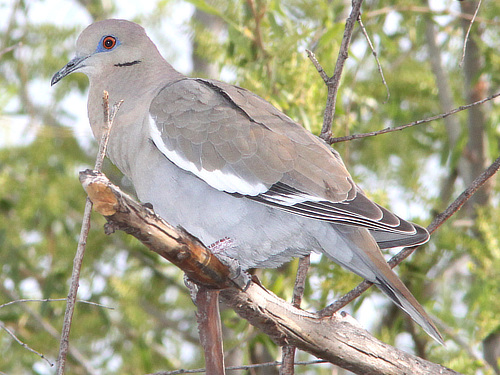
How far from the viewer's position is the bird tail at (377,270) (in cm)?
211

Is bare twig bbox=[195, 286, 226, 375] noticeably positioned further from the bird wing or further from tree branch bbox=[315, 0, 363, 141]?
tree branch bbox=[315, 0, 363, 141]

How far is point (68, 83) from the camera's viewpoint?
4.48 m

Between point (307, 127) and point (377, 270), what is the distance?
0.94 meters

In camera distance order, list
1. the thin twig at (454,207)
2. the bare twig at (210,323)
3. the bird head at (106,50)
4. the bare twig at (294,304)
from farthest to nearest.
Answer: the bird head at (106,50), the bare twig at (294,304), the thin twig at (454,207), the bare twig at (210,323)

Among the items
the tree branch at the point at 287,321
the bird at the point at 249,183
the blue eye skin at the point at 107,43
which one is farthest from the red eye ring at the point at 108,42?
the tree branch at the point at 287,321

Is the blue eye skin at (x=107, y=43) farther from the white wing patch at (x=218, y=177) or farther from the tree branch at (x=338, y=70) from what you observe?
the tree branch at (x=338, y=70)

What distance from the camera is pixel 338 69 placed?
2275mm

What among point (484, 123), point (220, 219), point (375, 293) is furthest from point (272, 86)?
point (375, 293)

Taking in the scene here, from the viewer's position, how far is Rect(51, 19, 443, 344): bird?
226 centimetres

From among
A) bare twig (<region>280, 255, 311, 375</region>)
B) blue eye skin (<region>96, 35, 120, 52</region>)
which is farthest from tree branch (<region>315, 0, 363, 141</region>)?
blue eye skin (<region>96, 35, 120, 52</region>)

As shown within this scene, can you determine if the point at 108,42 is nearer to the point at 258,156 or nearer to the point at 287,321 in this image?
the point at 258,156

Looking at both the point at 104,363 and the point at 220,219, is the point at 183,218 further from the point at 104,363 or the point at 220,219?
the point at 104,363

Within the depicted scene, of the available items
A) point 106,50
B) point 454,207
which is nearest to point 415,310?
A: point 454,207

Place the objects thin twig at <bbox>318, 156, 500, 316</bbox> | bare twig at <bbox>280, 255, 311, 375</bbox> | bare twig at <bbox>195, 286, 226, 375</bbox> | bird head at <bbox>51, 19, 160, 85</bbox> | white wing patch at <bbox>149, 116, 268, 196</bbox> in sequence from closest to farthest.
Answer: bare twig at <bbox>195, 286, 226, 375</bbox> → thin twig at <bbox>318, 156, 500, 316</bbox> → bare twig at <bbox>280, 255, 311, 375</bbox> → white wing patch at <bbox>149, 116, 268, 196</bbox> → bird head at <bbox>51, 19, 160, 85</bbox>
